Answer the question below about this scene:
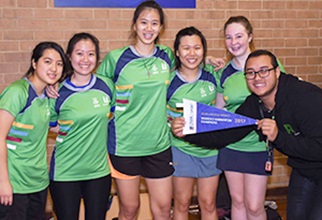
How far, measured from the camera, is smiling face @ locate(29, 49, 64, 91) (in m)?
2.84

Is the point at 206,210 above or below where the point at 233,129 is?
below

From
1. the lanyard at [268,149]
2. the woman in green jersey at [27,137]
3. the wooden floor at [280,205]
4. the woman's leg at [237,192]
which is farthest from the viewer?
the wooden floor at [280,205]

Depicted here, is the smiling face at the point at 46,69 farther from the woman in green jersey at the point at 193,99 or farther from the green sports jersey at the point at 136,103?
the woman in green jersey at the point at 193,99

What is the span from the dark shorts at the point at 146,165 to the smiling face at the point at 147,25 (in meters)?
0.79

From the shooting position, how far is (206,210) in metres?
3.40

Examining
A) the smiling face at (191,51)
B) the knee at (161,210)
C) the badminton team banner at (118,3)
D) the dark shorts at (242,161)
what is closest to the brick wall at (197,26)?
the badminton team banner at (118,3)

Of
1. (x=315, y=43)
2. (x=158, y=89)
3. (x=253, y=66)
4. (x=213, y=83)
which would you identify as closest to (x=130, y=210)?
(x=158, y=89)

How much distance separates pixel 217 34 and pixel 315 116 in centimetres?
217

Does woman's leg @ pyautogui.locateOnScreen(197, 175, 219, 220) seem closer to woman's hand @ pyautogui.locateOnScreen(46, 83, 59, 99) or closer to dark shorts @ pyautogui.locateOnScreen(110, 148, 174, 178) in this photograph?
dark shorts @ pyautogui.locateOnScreen(110, 148, 174, 178)

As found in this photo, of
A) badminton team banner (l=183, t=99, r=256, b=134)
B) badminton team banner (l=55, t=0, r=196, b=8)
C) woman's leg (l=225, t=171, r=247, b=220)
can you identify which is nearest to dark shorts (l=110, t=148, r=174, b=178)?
badminton team banner (l=183, t=99, r=256, b=134)

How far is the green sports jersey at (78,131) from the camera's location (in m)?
2.96

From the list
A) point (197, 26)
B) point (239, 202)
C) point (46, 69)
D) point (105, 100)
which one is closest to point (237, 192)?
point (239, 202)

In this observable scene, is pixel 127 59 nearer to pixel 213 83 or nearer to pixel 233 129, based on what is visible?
pixel 213 83

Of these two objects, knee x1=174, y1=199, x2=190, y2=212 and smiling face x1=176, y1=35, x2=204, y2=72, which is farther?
knee x1=174, y1=199, x2=190, y2=212
